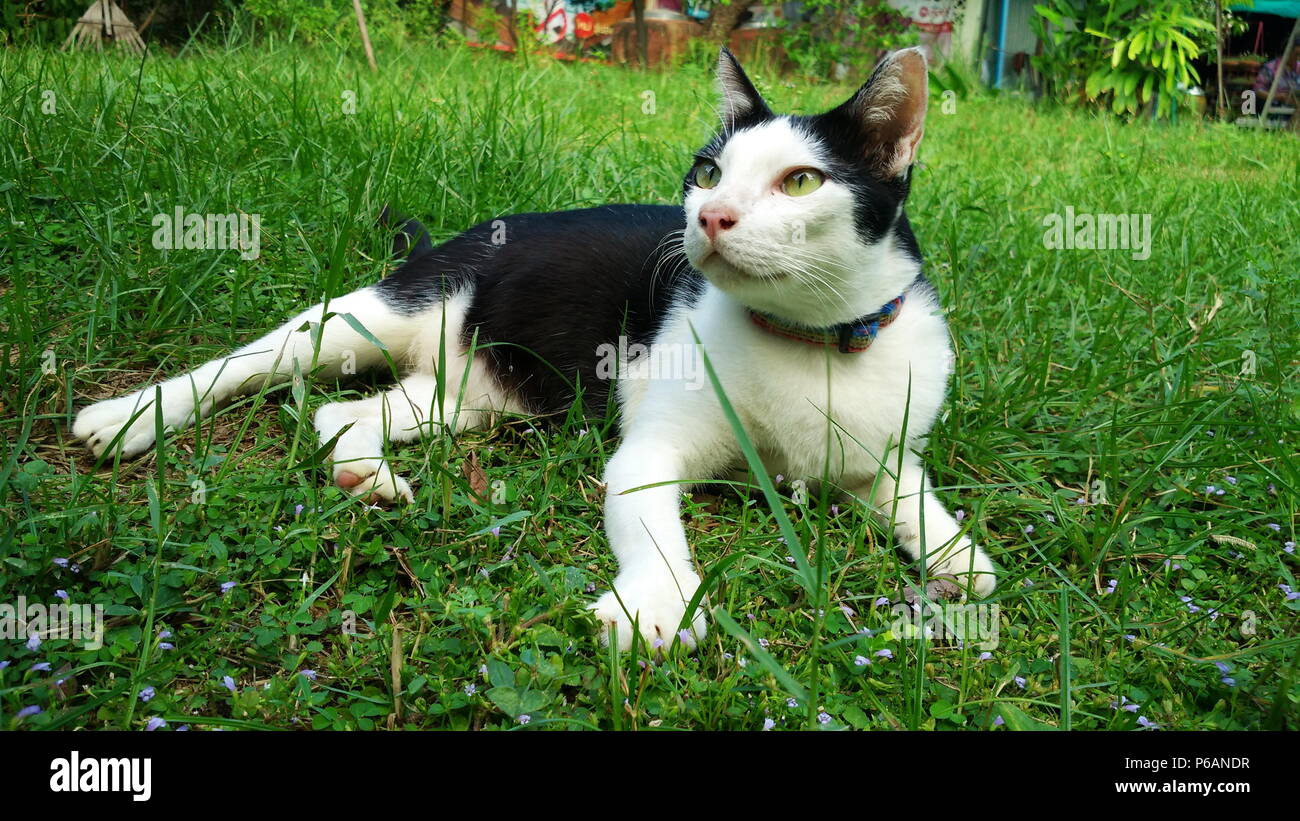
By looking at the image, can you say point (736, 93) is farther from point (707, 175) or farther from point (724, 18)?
point (724, 18)

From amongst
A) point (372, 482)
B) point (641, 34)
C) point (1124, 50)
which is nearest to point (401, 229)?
point (372, 482)

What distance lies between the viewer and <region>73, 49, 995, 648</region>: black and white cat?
1750mm

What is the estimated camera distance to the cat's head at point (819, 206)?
1.72 metres

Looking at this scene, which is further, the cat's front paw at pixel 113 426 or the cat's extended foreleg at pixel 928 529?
the cat's front paw at pixel 113 426

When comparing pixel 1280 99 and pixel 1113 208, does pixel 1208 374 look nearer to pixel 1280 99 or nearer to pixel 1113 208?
pixel 1113 208

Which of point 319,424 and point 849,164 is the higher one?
point 849,164

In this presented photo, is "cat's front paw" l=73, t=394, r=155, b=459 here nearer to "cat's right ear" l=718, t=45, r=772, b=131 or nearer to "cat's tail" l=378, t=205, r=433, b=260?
"cat's tail" l=378, t=205, r=433, b=260

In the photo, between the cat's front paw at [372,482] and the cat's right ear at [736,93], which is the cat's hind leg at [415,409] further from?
the cat's right ear at [736,93]

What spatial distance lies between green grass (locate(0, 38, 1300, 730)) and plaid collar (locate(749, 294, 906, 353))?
374 mm

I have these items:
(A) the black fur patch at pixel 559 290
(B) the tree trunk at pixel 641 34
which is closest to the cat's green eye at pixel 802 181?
(A) the black fur patch at pixel 559 290
